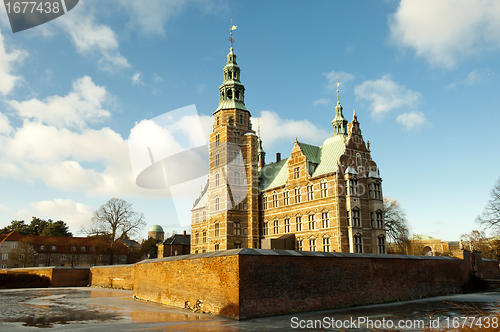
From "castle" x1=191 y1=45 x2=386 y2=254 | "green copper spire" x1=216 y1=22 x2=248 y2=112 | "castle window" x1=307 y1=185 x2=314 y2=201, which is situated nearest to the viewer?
"castle" x1=191 y1=45 x2=386 y2=254

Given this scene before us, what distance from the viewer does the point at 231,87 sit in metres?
49.3

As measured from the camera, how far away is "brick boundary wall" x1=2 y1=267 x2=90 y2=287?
44094 millimetres

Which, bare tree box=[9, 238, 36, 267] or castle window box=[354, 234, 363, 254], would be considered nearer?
castle window box=[354, 234, 363, 254]

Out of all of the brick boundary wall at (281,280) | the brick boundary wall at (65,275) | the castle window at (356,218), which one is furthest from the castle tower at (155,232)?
the brick boundary wall at (281,280)

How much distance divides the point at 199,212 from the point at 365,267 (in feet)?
119

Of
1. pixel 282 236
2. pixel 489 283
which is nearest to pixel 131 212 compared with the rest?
pixel 282 236

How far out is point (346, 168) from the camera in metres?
37.1

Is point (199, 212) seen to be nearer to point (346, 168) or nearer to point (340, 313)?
point (346, 168)

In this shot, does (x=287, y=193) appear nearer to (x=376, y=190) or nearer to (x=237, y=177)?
(x=237, y=177)

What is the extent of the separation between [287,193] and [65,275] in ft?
96.9

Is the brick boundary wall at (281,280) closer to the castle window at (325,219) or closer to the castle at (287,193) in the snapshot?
the castle at (287,193)

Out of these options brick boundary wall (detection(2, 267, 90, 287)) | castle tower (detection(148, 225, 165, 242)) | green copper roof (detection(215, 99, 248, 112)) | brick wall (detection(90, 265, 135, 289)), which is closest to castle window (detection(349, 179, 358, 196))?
green copper roof (detection(215, 99, 248, 112))

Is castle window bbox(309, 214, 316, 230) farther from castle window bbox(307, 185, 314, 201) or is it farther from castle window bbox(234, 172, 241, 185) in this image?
castle window bbox(234, 172, 241, 185)

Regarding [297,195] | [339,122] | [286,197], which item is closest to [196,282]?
[297,195]
